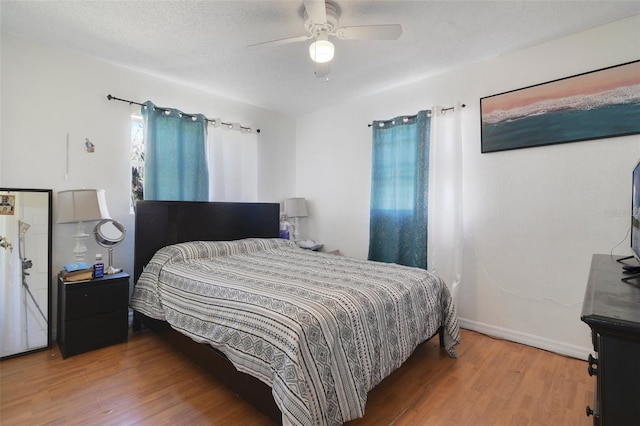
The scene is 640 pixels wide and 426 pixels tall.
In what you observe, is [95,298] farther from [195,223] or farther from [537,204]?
[537,204]

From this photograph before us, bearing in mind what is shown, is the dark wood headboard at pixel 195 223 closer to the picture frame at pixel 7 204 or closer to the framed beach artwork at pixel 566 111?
the picture frame at pixel 7 204

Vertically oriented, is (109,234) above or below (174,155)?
below

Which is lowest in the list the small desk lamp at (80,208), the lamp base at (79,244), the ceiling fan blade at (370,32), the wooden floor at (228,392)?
the wooden floor at (228,392)

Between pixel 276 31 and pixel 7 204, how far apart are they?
2575 millimetres

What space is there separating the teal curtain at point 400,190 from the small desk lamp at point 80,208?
2785 millimetres

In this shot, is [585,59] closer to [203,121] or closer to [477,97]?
[477,97]

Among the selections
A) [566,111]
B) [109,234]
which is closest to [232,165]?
[109,234]

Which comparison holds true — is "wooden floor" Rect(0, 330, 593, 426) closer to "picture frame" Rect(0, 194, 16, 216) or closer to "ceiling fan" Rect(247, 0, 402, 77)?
"picture frame" Rect(0, 194, 16, 216)

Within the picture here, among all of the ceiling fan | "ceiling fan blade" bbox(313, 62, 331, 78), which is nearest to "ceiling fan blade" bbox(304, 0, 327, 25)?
the ceiling fan

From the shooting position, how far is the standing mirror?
7.68ft

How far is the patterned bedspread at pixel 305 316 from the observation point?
1.40 meters

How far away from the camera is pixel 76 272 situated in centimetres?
243

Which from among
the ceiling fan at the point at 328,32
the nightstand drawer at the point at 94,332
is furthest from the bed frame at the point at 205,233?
the ceiling fan at the point at 328,32

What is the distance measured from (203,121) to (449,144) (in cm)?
277
